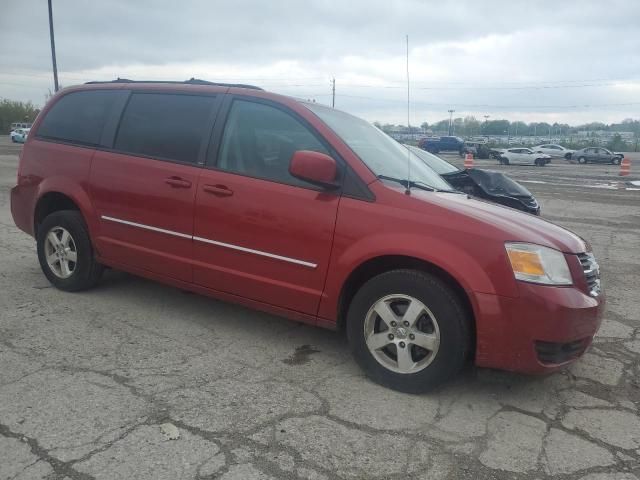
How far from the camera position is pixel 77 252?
15.8 ft

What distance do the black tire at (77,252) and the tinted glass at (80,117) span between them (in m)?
0.66

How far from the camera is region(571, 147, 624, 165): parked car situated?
4225 centimetres

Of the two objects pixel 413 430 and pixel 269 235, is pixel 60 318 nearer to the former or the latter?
pixel 269 235

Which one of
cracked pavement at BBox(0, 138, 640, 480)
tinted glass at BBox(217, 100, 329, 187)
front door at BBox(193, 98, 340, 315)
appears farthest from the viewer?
tinted glass at BBox(217, 100, 329, 187)

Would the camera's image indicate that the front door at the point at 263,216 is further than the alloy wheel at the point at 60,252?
No

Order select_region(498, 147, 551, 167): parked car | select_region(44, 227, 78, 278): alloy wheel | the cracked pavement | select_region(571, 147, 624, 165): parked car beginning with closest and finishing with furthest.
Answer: the cracked pavement → select_region(44, 227, 78, 278): alloy wheel → select_region(498, 147, 551, 167): parked car → select_region(571, 147, 624, 165): parked car

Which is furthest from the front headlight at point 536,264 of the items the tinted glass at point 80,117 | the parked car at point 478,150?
the parked car at point 478,150

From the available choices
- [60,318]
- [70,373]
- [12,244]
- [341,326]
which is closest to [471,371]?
→ [341,326]

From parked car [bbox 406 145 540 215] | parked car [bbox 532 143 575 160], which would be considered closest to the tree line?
parked car [bbox 532 143 575 160]

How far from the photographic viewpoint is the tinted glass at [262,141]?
3.79 metres

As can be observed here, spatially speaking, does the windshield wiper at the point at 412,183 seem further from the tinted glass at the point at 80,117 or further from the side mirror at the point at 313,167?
the tinted glass at the point at 80,117

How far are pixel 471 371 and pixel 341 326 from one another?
91cm

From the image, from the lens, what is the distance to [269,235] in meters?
3.71

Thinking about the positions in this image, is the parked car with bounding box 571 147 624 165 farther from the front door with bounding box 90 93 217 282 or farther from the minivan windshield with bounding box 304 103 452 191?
the front door with bounding box 90 93 217 282
